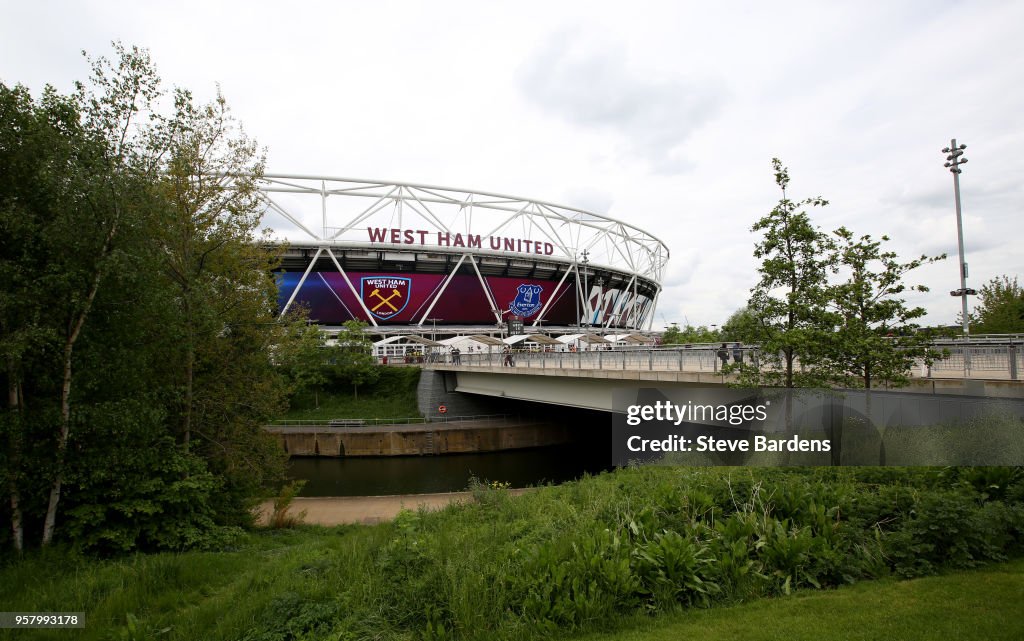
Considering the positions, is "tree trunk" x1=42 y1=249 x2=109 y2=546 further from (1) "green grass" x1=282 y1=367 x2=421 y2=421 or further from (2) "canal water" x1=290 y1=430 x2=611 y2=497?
(1) "green grass" x1=282 y1=367 x2=421 y2=421

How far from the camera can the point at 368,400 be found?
140ft

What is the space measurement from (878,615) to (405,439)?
32.0 meters

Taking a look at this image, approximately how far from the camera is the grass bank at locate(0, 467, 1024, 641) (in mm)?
6117

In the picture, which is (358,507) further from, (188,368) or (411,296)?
(411,296)

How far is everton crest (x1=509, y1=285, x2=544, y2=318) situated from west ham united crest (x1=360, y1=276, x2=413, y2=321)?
47.3ft

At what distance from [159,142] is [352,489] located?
64.4 feet

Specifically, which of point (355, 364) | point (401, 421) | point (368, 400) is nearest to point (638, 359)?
point (401, 421)

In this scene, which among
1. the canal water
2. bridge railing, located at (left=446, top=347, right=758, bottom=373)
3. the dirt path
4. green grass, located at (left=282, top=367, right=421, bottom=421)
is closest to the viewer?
bridge railing, located at (left=446, top=347, right=758, bottom=373)

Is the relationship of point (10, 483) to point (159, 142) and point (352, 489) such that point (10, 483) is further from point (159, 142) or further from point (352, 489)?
point (352, 489)

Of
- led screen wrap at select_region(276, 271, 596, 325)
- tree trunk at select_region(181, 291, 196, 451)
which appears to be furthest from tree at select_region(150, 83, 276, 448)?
led screen wrap at select_region(276, 271, 596, 325)

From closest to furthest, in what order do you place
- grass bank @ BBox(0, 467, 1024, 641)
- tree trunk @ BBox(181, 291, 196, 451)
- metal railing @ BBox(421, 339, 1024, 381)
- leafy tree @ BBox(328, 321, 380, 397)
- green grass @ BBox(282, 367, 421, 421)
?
grass bank @ BBox(0, 467, 1024, 641) < metal railing @ BBox(421, 339, 1024, 381) < tree trunk @ BBox(181, 291, 196, 451) < green grass @ BBox(282, 367, 421, 421) < leafy tree @ BBox(328, 321, 380, 397)

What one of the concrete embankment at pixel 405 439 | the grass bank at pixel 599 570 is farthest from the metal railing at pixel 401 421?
the grass bank at pixel 599 570

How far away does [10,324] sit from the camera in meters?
8.49


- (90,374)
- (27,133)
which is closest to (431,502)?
(90,374)
